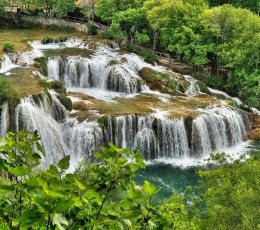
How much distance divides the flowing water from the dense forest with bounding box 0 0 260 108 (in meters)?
4.45

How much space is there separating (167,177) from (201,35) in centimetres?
1859

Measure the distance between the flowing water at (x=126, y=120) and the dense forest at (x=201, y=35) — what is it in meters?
4.45

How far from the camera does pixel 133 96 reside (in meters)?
27.8

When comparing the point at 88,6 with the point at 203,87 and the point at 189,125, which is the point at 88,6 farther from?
the point at 189,125

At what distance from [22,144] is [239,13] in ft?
115

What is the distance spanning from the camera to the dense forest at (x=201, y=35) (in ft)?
104

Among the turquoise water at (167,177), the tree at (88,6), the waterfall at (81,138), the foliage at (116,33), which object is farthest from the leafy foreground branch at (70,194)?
the tree at (88,6)

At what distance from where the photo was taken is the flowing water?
67.8 feet

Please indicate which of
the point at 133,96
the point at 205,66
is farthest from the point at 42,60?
the point at 205,66

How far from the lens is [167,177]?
20578 mm

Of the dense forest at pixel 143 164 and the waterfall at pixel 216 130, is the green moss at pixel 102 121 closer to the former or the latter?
the dense forest at pixel 143 164

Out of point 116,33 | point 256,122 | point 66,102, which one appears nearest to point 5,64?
point 66,102

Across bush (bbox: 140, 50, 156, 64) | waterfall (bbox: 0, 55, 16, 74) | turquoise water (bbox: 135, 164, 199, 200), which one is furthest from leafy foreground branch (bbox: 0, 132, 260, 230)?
bush (bbox: 140, 50, 156, 64)

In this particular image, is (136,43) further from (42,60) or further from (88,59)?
(42,60)
